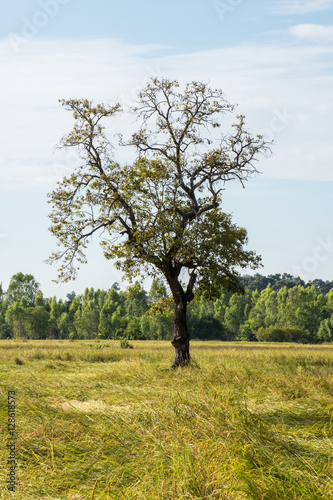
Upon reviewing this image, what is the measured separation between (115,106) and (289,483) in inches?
737

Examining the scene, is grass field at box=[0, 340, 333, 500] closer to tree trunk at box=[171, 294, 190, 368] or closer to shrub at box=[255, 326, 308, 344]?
tree trunk at box=[171, 294, 190, 368]

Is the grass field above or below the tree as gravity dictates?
below

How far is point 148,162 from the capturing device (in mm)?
20391

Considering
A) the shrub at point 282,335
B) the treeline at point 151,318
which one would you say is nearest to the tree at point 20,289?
the treeline at point 151,318

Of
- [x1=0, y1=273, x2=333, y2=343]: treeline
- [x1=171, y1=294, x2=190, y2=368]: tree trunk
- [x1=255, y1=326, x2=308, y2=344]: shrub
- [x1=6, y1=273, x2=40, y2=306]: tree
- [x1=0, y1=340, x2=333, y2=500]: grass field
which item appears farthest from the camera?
[x1=6, y1=273, x2=40, y2=306]: tree

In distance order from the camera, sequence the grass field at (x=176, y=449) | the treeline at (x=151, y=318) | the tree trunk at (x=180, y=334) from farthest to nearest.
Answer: the treeline at (x=151, y=318), the tree trunk at (x=180, y=334), the grass field at (x=176, y=449)

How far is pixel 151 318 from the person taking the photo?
84.4m

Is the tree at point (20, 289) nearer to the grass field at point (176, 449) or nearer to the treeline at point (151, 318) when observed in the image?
the treeline at point (151, 318)

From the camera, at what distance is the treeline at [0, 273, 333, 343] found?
8225 cm

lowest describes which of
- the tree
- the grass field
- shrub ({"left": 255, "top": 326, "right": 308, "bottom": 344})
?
the grass field

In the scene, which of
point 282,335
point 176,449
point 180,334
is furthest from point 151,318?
point 176,449

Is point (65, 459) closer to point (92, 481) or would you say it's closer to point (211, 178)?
point (92, 481)

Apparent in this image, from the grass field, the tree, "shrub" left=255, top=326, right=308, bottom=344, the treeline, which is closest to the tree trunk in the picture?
the grass field

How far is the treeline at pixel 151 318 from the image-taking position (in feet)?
270
